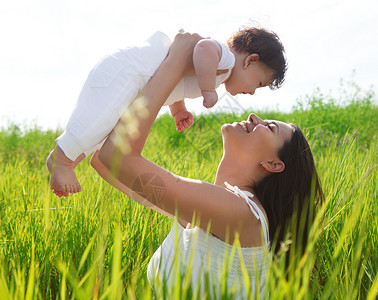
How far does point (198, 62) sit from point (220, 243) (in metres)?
0.82

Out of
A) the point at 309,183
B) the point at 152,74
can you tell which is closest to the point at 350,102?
the point at 309,183

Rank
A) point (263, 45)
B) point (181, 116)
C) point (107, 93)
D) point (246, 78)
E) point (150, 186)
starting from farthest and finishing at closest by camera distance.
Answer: point (263, 45), point (246, 78), point (181, 116), point (107, 93), point (150, 186)

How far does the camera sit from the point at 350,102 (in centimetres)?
Answer: 751

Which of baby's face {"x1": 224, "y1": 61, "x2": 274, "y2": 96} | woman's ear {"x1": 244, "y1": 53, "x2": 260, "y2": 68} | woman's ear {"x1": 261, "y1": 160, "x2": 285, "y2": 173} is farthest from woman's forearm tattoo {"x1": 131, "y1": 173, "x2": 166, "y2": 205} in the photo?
woman's ear {"x1": 244, "y1": 53, "x2": 260, "y2": 68}

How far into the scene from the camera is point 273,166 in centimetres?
176

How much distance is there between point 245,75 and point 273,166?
728 mm

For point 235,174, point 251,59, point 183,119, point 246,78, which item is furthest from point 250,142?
point 251,59

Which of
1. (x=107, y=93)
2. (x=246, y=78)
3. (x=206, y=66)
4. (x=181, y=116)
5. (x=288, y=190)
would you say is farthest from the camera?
(x=246, y=78)

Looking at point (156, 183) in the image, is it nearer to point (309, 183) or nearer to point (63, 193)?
point (63, 193)

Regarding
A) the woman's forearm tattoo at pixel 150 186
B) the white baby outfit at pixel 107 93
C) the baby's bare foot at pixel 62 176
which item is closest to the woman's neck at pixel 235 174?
the woman's forearm tattoo at pixel 150 186

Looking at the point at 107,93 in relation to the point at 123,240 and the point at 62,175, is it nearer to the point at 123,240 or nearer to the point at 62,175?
the point at 62,175

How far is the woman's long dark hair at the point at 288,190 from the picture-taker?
1.81 meters

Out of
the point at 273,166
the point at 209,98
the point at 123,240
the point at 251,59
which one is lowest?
the point at 123,240

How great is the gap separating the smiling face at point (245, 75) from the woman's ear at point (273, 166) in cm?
67
